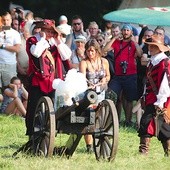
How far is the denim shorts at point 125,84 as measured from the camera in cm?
1629

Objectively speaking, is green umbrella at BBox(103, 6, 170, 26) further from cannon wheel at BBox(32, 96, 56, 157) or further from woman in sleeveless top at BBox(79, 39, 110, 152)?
cannon wheel at BBox(32, 96, 56, 157)

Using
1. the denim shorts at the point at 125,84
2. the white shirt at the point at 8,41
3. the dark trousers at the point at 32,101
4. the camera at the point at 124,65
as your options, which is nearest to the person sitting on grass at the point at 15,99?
the white shirt at the point at 8,41

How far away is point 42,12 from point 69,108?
1779 centimetres

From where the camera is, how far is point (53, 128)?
11.2 metres

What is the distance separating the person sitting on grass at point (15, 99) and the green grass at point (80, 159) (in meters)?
1.27

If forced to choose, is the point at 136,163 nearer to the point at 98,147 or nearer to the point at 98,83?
the point at 98,147

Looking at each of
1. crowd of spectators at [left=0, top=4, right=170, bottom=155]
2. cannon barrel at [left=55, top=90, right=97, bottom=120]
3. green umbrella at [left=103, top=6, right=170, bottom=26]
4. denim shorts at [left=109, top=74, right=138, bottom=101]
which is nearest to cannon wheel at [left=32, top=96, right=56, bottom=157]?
cannon barrel at [left=55, top=90, right=97, bottom=120]

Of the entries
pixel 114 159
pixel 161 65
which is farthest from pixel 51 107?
pixel 161 65

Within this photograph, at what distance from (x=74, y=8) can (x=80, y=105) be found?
720 inches

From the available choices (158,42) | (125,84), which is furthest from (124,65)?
(158,42)

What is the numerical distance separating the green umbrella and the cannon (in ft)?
19.3

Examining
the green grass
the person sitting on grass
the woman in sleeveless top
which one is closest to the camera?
the green grass

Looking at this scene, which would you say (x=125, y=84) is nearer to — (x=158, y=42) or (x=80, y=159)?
(x=158, y=42)

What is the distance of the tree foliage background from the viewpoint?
1142 inches
